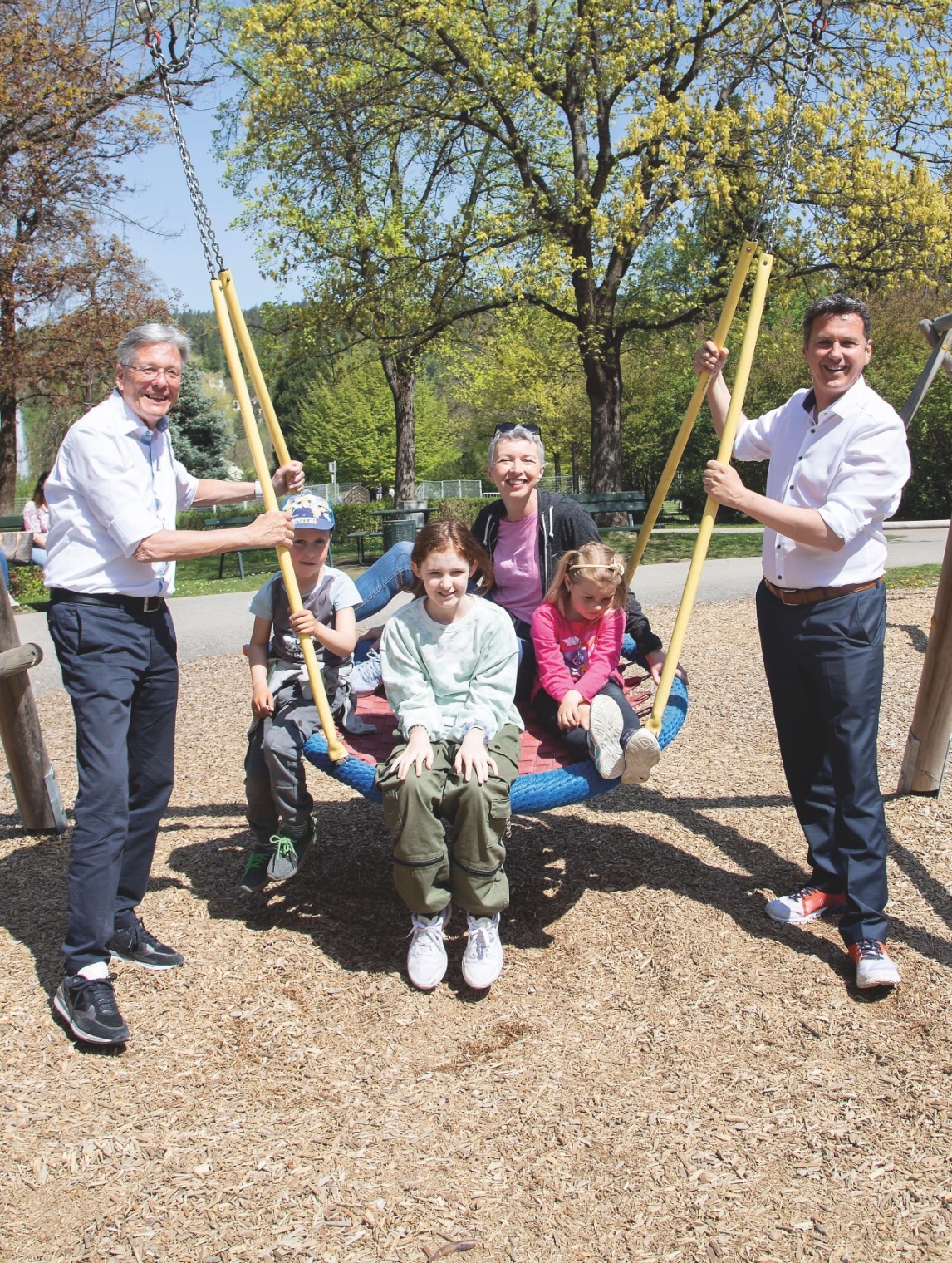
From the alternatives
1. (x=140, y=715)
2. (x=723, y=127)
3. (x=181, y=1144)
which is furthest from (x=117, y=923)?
(x=723, y=127)

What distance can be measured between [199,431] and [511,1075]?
36268mm

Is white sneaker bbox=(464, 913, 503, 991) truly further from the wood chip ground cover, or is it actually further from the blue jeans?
the blue jeans

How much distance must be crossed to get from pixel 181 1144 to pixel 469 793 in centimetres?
113

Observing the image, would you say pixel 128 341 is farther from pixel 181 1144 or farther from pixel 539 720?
pixel 181 1144

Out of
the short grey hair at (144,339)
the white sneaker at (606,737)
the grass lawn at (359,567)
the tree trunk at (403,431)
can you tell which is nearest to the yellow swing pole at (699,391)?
the white sneaker at (606,737)

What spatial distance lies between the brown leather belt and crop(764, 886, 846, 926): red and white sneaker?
104cm

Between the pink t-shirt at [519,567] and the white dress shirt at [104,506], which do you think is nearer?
the white dress shirt at [104,506]

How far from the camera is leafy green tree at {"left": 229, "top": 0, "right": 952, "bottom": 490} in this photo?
1229 centimetres

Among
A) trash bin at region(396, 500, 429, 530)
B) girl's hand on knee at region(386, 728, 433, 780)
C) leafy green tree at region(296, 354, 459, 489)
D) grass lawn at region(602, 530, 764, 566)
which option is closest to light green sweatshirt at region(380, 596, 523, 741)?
girl's hand on knee at region(386, 728, 433, 780)

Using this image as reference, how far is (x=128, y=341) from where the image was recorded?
294cm

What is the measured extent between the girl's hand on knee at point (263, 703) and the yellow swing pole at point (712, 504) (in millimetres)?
1254

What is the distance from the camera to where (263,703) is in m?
3.46

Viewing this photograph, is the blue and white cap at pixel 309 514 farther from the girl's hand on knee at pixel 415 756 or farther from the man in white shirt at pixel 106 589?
the girl's hand on knee at pixel 415 756

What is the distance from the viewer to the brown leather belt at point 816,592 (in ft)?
10.2
